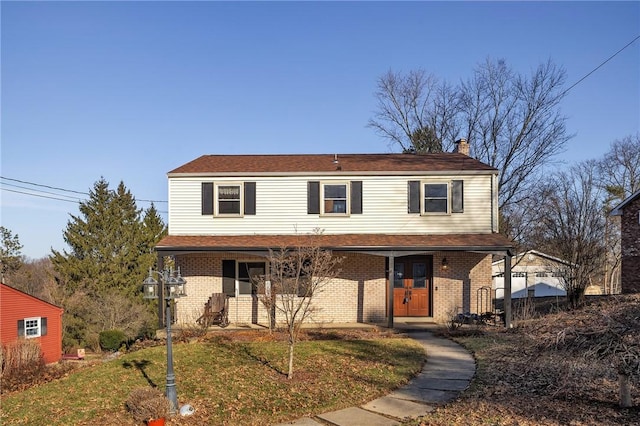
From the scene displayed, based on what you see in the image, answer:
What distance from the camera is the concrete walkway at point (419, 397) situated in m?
7.43

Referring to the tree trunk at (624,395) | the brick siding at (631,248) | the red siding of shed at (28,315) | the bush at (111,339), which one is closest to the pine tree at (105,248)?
the red siding of shed at (28,315)

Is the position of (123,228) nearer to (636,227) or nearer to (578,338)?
(636,227)

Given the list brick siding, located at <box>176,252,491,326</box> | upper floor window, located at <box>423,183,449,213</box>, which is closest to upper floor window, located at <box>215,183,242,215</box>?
brick siding, located at <box>176,252,491,326</box>

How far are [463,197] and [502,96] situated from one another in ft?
57.7

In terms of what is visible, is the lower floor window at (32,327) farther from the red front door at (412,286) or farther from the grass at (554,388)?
the grass at (554,388)

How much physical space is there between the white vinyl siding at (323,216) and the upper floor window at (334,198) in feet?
0.66

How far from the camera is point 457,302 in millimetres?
17656

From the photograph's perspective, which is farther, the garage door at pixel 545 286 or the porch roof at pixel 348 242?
the garage door at pixel 545 286

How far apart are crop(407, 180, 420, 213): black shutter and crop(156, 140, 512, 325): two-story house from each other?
0.04m

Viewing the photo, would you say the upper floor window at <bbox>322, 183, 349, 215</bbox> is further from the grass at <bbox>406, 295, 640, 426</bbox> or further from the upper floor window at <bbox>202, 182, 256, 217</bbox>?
the grass at <bbox>406, 295, 640, 426</bbox>

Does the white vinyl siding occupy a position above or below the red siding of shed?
above

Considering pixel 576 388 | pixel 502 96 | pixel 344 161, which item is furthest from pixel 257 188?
pixel 502 96

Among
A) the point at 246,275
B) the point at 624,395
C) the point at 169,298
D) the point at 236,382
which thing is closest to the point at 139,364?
the point at 236,382

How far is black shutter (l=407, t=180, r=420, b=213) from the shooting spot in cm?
1741
